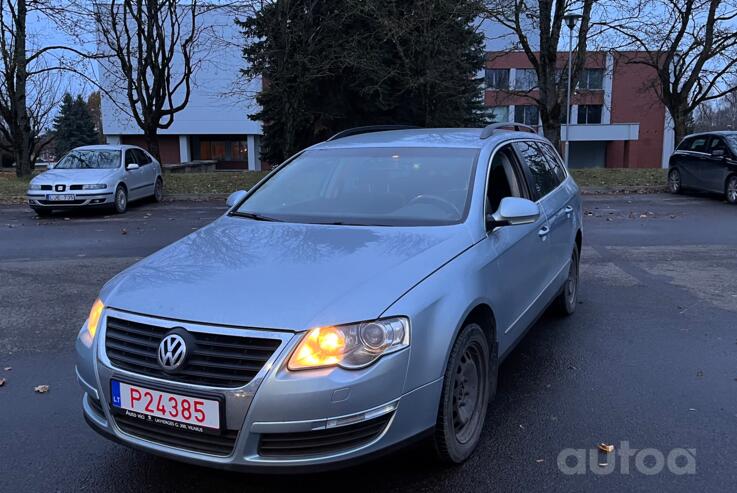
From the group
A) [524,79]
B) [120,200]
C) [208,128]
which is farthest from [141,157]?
[524,79]

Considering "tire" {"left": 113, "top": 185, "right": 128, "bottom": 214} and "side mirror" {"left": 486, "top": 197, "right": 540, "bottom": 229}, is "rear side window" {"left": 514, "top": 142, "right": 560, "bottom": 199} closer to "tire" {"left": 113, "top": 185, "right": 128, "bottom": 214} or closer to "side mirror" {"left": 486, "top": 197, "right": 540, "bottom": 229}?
"side mirror" {"left": 486, "top": 197, "right": 540, "bottom": 229}

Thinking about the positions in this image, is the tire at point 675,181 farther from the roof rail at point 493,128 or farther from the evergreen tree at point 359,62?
the roof rail at point 493,128

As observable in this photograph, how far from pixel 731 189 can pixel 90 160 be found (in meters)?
15.0

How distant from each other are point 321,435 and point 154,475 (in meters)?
1.09

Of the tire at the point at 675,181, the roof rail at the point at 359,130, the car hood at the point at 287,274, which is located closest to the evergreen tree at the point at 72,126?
the tire at the point at 675,181

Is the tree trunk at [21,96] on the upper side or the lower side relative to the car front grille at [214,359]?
upper

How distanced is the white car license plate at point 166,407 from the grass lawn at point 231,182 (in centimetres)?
1539

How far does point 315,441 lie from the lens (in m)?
2.49

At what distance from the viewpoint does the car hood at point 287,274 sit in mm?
2562

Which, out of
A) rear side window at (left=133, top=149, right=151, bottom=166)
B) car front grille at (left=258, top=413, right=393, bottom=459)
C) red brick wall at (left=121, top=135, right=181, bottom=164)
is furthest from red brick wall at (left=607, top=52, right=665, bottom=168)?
car front grille at (left=258, top=413, right=393, bottom=459)

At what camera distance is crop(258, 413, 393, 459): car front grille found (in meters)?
2.46

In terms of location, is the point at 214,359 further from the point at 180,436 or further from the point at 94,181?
the point at 94,181

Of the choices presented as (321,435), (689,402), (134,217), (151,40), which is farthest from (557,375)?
(151,40)

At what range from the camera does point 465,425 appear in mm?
3139
